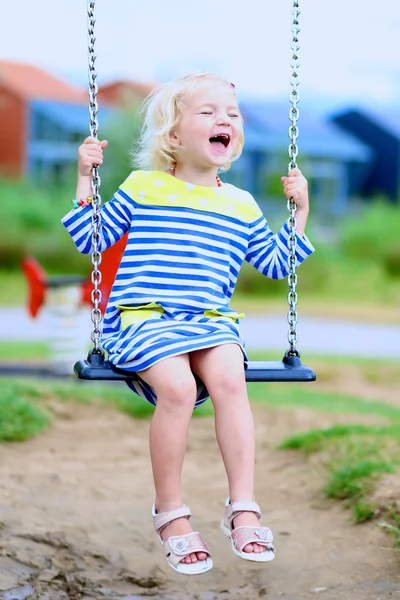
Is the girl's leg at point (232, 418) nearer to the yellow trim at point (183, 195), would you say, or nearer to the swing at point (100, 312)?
the swing at point (100, 312)

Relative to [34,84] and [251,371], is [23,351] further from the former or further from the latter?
[34,84]

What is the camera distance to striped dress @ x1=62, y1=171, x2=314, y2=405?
9.91 feet

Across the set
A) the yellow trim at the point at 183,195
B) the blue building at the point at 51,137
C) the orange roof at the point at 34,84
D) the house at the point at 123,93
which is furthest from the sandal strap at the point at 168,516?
the orange roof at the point at 34,84

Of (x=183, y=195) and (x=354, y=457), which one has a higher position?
(x=183, y=195)

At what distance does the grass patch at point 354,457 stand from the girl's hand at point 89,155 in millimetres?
2057

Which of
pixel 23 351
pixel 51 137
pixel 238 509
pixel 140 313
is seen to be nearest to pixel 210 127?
pixel 140 313

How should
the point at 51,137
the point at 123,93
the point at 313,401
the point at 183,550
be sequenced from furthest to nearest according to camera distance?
the point at 51,137 < the point at 123,93 < the point at 313,401 < the point at 183,550

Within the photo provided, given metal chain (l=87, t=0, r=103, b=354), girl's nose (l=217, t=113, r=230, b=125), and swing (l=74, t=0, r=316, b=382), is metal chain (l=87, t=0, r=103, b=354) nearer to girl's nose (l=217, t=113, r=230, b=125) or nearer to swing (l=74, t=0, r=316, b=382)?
swing (l=74, t=0, r=316, b=382)

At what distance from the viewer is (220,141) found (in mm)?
3154

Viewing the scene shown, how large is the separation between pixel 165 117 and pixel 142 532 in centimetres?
196

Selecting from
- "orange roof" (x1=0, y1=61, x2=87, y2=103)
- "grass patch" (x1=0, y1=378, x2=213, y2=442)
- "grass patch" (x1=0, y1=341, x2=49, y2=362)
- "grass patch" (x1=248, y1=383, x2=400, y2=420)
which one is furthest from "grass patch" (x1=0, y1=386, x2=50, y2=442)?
"orange roof" (x1=0, y1=61, x2=87, y2=103)

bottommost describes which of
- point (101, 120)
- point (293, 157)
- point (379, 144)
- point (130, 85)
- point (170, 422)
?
point (170, 422)

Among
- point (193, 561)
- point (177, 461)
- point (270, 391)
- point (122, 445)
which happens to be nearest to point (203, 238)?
point (177, 461)

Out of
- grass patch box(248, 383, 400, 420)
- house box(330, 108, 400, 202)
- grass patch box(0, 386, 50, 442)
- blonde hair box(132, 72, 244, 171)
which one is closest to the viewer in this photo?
blonde hair box(132, 72, 244, 171)
